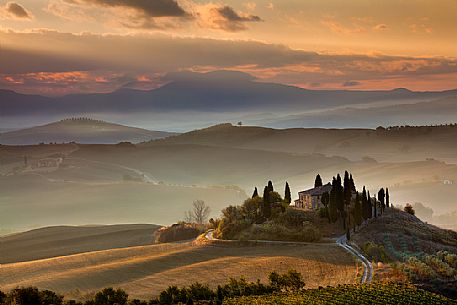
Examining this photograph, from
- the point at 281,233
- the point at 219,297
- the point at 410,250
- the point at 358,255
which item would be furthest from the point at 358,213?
the point at 219,297

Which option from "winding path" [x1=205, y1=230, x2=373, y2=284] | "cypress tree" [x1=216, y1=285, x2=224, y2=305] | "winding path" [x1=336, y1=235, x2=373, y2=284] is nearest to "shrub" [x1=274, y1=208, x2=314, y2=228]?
"winding path" [x1=205, y1=230, x2=373, y2=284]

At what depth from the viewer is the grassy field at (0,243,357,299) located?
63.0m

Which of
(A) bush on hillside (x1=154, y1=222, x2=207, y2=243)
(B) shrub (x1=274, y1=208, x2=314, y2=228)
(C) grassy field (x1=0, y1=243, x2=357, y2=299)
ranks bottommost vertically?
(C) grassy field (x1=0, y1=243, x2=357, y2=299)

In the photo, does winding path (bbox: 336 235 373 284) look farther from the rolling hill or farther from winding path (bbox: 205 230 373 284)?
the rolling hill

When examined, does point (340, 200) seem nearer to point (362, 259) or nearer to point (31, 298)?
point (362, 259)

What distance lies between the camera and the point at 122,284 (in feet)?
209

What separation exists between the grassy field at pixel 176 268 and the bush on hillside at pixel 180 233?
59.9ft

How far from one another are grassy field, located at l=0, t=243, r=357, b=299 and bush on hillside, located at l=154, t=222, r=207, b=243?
18273mm

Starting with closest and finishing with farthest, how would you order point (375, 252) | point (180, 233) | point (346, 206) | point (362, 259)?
point (362, 259), point (375, 252), point (346, 206), point (180, 233)

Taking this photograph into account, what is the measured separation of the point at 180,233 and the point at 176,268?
35026 millimetres

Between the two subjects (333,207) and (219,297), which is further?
(333,207)

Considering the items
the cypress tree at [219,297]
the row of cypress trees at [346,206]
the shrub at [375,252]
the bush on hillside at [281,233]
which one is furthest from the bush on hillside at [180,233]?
the cypress tree at [219,297]

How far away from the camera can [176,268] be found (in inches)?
2773

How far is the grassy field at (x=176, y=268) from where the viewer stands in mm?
63000
